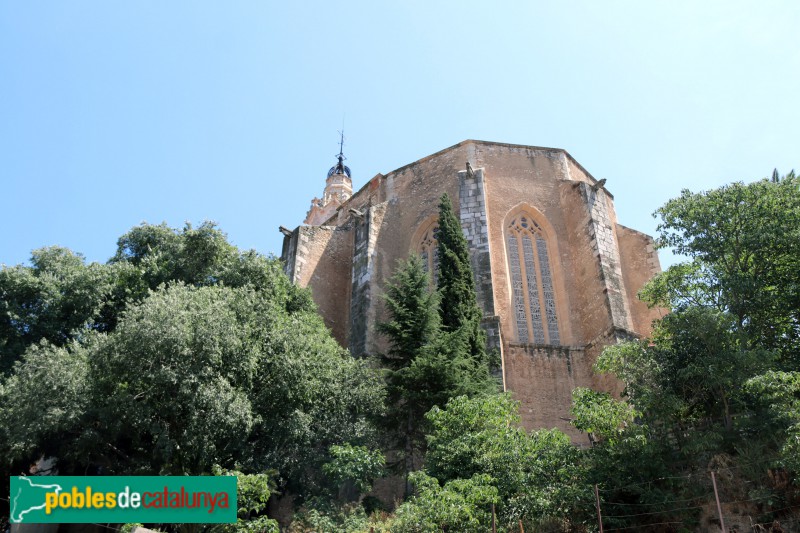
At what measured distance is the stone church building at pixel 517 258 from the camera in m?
18.1

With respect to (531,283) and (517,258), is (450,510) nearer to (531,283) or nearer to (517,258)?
(531,283)

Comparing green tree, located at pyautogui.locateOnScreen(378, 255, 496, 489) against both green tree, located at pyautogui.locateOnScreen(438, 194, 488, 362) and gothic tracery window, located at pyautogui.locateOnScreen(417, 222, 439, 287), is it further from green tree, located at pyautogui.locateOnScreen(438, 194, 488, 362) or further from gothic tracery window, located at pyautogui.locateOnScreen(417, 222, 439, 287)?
gothic tracery window, located at pyautogui.locateOnScreen(417, 222, 439, 287)

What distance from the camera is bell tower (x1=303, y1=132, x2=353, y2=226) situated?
4834 cm

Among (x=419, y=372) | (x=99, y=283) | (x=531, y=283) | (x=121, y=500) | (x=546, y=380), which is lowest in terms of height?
(x=121, y=500)

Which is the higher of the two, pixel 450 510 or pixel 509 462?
pixel 509 462

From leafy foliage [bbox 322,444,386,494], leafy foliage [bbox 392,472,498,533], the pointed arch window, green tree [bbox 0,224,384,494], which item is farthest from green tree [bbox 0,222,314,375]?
leafy foliage [bbox 392,472,498,533]

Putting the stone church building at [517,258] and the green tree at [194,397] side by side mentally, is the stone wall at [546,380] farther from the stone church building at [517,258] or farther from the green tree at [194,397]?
the green tree at [194,397]

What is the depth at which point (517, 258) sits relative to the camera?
2080cm

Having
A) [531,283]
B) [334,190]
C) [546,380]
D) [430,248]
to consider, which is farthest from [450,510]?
[334,190]

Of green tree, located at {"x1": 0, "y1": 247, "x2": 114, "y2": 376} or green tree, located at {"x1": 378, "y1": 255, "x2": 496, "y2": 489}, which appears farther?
green tree, located at {"x1": 0, "y1": 247, "x2": 114, "y2": 376}

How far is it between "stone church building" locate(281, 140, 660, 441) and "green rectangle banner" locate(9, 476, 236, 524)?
8564mm

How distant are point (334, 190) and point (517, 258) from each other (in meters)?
37.3

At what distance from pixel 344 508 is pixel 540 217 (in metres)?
12.1

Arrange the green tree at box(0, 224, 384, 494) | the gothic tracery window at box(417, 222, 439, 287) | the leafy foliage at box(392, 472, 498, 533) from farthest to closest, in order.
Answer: the gothic tracery window at box(417, 222, 439, 287) → the green tree at box(0, 224, 384, 494) → the leafy foliage at box(392, 472, 498, 533)
